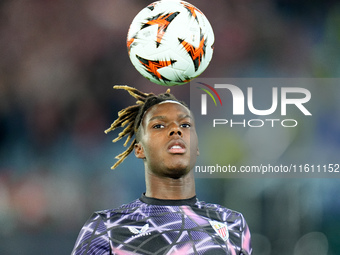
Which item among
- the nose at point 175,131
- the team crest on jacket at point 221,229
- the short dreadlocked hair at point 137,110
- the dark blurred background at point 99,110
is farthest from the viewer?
the dark blurred background at point 99,110

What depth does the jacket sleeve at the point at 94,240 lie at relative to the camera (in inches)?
138

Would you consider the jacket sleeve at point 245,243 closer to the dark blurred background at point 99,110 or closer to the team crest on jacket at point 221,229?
the team crest on jacket at point 221,229

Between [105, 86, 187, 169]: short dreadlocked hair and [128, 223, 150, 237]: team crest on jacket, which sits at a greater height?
[105, 86, 187, 169]: short dreadlocked hair

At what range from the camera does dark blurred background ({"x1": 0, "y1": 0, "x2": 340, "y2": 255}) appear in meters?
6.13

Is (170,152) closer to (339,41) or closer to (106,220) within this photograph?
(106,220)

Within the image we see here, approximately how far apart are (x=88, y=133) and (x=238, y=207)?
1817 mm

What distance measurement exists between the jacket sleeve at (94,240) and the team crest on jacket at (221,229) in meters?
0.70

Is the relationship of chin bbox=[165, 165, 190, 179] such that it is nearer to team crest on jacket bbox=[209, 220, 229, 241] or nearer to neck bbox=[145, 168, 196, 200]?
neck bbox=[145, 168, 196, 200]

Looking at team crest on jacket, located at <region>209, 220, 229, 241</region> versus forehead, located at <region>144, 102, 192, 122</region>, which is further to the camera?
forehead, located at <region>144, 102, 192, 122</region>

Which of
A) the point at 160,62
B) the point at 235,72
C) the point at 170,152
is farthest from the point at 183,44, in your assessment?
the point at 235,72

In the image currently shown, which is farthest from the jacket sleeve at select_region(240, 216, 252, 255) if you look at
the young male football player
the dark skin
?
the dark skin

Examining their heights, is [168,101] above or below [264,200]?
above

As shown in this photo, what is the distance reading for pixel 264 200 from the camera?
622 centimetres

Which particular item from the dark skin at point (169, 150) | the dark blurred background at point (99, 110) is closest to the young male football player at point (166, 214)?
the dark skin at point (169, 150)
